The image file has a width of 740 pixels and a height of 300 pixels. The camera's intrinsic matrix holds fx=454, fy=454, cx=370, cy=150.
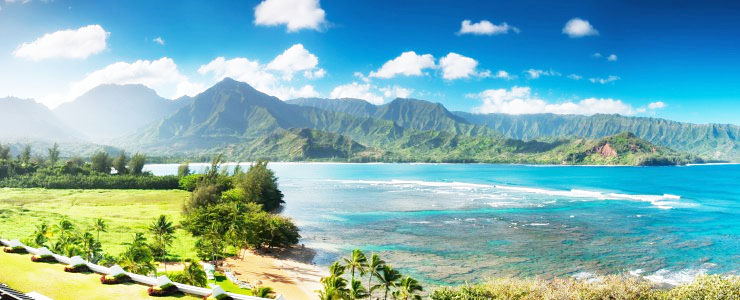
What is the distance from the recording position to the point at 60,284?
3231cm

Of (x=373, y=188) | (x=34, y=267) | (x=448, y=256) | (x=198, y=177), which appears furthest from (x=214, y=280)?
(x=373, y=188)

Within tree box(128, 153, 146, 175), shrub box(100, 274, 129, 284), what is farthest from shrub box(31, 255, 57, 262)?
tree box(128, 153, 146, 175)

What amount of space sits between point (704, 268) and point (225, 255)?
68319mm

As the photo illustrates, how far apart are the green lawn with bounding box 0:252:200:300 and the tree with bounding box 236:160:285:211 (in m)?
71.1

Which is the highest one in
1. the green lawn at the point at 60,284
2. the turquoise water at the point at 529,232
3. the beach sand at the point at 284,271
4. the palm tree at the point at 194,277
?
the green lawn at the point at 60,284

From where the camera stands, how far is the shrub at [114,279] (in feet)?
108

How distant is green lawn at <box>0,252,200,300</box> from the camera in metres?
30.6

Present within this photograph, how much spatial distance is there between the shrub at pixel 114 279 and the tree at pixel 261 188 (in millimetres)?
73401

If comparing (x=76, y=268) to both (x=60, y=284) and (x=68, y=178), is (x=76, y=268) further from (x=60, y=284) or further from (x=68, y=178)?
(x=68, y=178)

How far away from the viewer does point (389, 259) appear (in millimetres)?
68125

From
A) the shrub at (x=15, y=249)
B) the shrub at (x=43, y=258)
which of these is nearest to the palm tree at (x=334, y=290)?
the shrub at (x=43, y=258)

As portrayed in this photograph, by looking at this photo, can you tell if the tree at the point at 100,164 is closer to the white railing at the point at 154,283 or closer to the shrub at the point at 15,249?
the shrub at the point at 15,249

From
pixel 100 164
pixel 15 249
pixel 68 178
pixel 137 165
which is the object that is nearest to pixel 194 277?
pixel 15 249

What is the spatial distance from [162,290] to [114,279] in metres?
5.12
